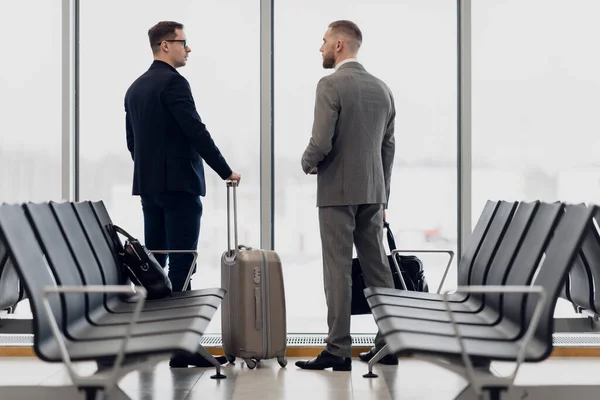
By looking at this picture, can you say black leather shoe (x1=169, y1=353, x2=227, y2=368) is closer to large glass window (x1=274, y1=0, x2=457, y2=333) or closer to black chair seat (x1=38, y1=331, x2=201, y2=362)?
large glass window (x1=274, y1=0, x2=457, y2=333)

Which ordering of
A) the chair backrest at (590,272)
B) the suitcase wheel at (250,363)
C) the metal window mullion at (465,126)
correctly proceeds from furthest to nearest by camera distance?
the metal window mullion at (465,126)
the suitcase wheel at (250,363)
the chair backrest at (590,272)

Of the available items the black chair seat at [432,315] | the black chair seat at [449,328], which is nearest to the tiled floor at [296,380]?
the black chair seat at [432,315]

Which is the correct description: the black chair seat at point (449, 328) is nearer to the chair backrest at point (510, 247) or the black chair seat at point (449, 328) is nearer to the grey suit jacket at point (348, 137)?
the chair backrest at point (510, 247)

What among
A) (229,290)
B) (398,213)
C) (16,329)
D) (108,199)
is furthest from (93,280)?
(398,213)

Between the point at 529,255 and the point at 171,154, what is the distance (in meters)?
1.97

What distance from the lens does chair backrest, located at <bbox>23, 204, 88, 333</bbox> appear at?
9.06ft

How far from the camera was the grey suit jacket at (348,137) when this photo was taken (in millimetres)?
3967

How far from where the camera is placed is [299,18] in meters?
5.05

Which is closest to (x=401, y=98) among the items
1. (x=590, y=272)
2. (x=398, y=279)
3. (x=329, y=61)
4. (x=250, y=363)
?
(x=329, y=61)

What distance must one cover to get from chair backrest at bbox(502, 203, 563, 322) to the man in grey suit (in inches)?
45.0

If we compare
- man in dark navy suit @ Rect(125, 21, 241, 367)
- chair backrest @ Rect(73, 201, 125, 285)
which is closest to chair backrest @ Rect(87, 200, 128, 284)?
chair backrest @ Rect(73, 201, 125, 285)

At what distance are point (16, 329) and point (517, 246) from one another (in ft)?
6.79

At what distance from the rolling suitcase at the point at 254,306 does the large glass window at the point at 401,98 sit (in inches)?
34.1

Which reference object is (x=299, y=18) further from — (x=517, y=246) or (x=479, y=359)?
(x=479, y=359)
